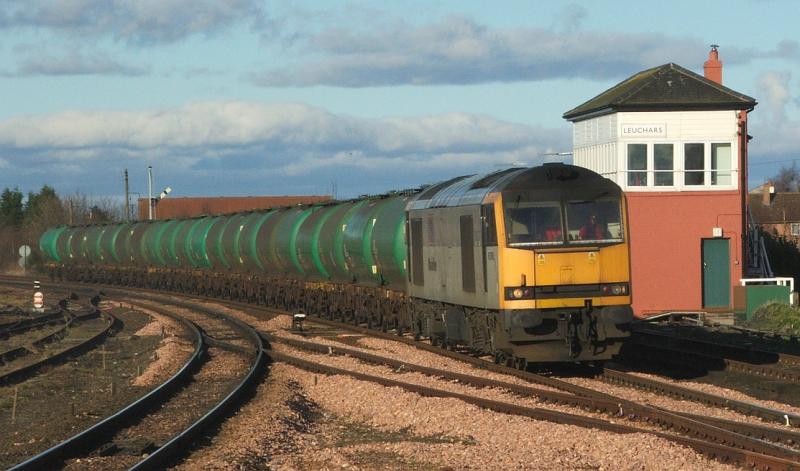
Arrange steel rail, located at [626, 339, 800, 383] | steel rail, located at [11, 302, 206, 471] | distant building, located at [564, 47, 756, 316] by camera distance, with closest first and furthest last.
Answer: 1. steel rail, located at [11, 302, 206, 471]
2. steel rail, located at [626, 339, 800, 383]
3. distant building, located at [564, 47, 756, 316]

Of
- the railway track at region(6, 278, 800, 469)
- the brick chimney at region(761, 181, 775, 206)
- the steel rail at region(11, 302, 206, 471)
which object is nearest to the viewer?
the railway track at region(6, 278, 800, 469)

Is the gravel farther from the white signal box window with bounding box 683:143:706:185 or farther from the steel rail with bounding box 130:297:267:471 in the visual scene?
the white signal box window with bounding box 683:143:706:185

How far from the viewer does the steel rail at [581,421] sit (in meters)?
10.4

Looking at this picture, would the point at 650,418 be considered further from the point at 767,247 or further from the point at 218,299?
the point at 218,299

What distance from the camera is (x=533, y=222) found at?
57.4ft

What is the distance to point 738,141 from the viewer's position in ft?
111

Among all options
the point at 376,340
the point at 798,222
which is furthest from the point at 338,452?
the point at 798,222

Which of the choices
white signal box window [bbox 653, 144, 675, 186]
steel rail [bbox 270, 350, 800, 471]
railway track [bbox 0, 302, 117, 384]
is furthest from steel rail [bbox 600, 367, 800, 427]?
white signal box window [bbox 653, 144, 675, 186]

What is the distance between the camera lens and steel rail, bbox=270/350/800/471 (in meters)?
10.4

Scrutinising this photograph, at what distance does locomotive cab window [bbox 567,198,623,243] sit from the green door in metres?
17.0

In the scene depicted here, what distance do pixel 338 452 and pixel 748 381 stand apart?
805 cm

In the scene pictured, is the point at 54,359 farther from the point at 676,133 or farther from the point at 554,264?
the point at 676,133

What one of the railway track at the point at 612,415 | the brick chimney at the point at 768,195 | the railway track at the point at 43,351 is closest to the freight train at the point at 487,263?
the railway track at the point at 612,415

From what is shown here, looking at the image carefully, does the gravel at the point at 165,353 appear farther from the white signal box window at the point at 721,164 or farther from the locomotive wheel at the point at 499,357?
the white signal box window at the point at 721,164
